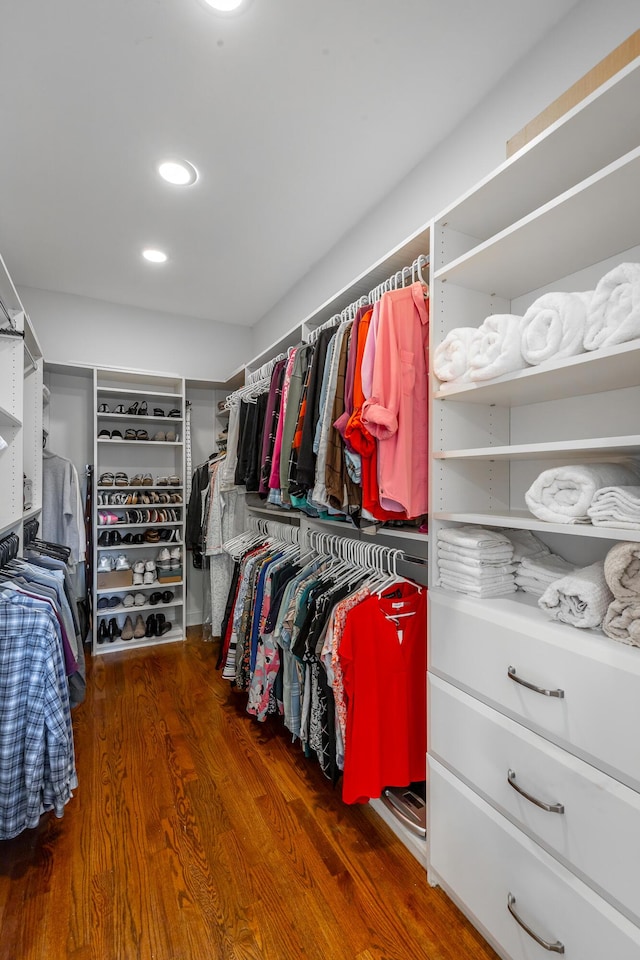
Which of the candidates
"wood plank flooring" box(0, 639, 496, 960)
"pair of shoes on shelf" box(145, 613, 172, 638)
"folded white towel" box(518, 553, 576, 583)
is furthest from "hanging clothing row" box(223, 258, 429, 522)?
"pair of shoes on shelf" box(145, 613, 172, 638)

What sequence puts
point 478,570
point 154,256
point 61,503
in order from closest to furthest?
1. point 478,570
2. point 154,256
3. point 61,503

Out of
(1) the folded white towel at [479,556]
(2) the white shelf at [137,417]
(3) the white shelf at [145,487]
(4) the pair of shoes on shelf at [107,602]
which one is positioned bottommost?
(4) the pair of shoes on shelf at [107,602]

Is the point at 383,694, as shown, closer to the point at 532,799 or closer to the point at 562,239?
the point at 532,799

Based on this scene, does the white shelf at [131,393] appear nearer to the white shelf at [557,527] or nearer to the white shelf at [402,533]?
the white shelf at [402,533]

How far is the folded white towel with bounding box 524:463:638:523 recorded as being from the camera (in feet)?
3.53

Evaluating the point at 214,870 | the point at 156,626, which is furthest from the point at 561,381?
the point at 156,626

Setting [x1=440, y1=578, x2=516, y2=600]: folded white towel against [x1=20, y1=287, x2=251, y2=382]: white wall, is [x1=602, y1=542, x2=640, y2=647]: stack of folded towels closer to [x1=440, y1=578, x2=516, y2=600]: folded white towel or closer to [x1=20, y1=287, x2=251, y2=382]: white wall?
[x1=440, y1=578, x2=516, y2=600]: folded white towel

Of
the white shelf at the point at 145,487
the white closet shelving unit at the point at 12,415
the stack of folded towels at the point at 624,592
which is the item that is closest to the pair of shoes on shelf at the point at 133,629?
the white shelf at the point at 145,487

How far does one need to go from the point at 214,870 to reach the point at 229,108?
2.85 m

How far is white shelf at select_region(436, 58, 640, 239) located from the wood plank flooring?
2.23 metres

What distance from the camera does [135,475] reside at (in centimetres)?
383

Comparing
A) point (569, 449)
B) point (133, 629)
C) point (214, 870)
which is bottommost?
point (214, 870)

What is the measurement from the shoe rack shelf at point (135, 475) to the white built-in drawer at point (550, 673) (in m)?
2.85

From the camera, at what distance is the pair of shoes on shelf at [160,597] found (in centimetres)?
366
